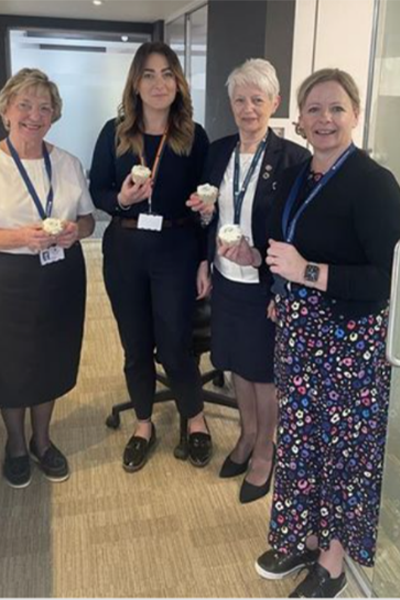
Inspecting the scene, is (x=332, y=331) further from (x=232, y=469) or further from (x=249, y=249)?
(x=232, y=469)

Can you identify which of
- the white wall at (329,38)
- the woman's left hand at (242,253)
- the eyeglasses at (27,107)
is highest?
the white wall at (329,38)

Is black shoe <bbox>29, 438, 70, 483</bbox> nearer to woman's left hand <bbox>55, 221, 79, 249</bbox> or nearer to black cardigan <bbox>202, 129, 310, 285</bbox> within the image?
woman's left hand <bbox>55, 221, 79, 249</bbox>

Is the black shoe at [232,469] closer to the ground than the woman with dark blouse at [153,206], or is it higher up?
closer to the ground

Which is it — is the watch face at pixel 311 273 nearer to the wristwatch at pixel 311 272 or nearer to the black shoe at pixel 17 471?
the wristwatch at pixel 311 272

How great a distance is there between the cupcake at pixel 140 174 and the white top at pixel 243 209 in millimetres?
277

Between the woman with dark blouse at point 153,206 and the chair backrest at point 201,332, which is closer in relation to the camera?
the woman with dark blouse at point 153,206

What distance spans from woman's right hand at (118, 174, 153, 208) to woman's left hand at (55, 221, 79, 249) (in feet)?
0.68

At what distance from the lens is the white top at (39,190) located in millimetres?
2141

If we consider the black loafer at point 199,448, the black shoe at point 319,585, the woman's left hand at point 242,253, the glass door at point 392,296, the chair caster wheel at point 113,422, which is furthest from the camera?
the chair caster wheel at point 113,422

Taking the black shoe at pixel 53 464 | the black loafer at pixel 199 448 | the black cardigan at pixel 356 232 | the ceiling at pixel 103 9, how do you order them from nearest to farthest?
1. the black cardigan at pixel 356 232
2. the black shoe at pixel 53 464
3. the black loafer at pixel 199 448
4. the ceiling at pixel 103 9

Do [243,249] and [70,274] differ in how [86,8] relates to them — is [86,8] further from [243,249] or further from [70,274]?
[243,249]

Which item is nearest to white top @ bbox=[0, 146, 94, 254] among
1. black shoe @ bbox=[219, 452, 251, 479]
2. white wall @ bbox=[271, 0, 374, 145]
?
black shoe @ bbox=[219, 452, 251, 479]

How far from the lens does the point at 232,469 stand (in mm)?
2592

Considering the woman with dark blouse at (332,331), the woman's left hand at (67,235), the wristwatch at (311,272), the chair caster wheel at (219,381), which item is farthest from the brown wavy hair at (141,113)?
the chair caster wheel at (219,381)
